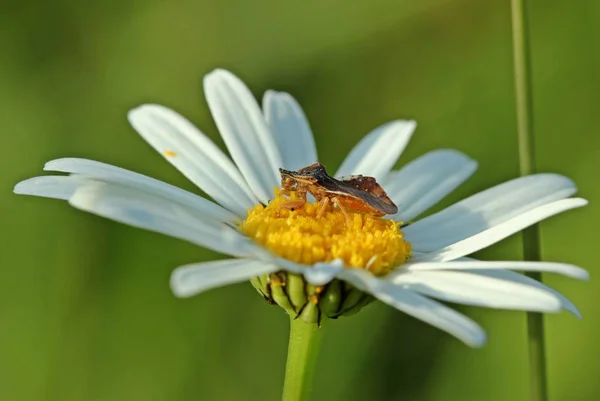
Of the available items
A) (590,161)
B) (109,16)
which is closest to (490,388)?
(590,161)

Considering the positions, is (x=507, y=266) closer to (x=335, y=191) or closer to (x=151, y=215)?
(x=335, y=191)

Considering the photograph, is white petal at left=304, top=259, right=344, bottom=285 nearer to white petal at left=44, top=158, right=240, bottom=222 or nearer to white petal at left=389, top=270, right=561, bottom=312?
white petal at left=389, top=270, right=561, bottom=312

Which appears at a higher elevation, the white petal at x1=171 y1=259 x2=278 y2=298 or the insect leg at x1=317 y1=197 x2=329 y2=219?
the insect leg at x1=317 y1=197 x2=329 y2=219

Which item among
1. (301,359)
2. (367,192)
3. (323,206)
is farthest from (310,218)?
(301,359)

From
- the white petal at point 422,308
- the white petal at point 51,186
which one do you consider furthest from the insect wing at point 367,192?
the white petal at point 51,186

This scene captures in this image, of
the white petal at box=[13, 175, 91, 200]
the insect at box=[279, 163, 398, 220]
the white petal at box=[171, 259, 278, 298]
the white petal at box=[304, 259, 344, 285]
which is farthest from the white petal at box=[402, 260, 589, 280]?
the white petal at box=[13, 175, 91, 200]

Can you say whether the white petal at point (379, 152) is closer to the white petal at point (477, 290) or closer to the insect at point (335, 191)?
the insect at point (335, 191)
